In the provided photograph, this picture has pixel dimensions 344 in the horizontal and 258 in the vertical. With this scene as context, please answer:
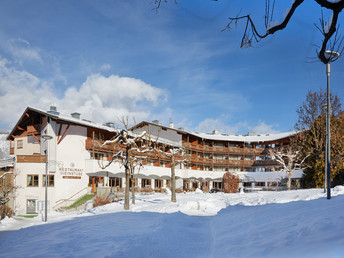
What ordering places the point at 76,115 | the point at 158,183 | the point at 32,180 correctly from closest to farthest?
1. the point at 32,180
2. the point at 76,115
3. the point at 158,183

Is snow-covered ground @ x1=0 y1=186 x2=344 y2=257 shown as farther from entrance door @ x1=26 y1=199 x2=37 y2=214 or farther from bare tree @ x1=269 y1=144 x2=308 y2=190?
bare tree @ x1=269 y1=144 x2=308 y2=190

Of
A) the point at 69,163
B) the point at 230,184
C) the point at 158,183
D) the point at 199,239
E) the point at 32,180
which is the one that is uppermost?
the point at 69,163

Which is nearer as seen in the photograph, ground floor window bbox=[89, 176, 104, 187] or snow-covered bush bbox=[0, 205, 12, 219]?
snow-covered bush bbox=[0, 205, 12, 219]

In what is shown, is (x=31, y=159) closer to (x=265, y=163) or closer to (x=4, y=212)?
(x=4, y=212)

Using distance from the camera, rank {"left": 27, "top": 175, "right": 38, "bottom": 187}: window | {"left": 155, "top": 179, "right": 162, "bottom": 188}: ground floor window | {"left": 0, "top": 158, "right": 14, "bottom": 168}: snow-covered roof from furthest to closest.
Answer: {"left": 155, "top": 179, "right": 162, "bottom": 188}: ground floor window → {"left": 0, "top": 158, "right": 14, "bottom": 168}: snow-covered roof → {"left": 27, "top": 175, "right": 38, "bottom": 187}: window

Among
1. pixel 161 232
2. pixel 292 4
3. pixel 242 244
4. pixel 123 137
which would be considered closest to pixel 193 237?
pixel 161 232

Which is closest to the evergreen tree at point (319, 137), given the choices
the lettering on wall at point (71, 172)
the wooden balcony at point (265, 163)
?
the wooden balcony at point (265, 163)

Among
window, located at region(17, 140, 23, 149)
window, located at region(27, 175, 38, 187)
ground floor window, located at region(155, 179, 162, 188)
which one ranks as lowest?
ground floor window, located at region(155, 179, 162, 188)

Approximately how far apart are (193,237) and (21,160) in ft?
89.9

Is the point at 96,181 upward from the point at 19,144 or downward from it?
downward

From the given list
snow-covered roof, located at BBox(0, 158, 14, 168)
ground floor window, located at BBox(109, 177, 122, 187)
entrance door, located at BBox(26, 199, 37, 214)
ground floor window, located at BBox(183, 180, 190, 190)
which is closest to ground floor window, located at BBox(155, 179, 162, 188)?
ground floor window, located at BBox(183, 180, 190, 190)

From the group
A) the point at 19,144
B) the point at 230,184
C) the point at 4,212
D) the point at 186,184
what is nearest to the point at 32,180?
the point at 4,212

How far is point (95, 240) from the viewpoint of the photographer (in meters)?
10.1

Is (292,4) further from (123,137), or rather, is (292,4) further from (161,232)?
(123,137)
